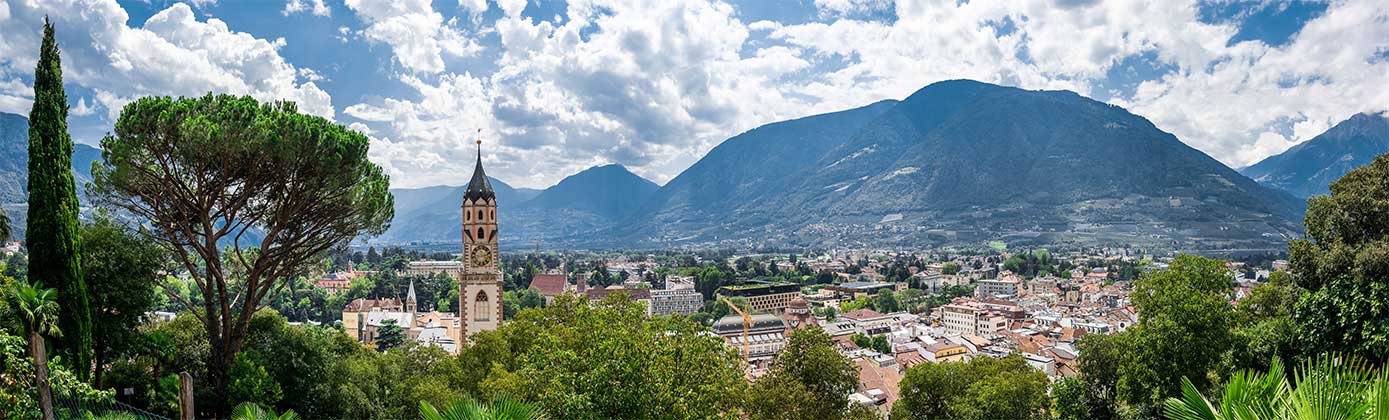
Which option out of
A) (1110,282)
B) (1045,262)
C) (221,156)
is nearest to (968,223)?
(1045,262)

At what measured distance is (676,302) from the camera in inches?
3049

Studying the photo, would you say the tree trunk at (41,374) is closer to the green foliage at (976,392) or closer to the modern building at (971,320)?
the green foliage at (976,392)

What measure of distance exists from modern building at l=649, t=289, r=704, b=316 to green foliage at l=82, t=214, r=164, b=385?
62.7m

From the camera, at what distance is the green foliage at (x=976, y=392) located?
58.3ft

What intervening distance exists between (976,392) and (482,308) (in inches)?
525

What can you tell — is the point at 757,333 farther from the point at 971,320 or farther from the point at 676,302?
the point at 676,302

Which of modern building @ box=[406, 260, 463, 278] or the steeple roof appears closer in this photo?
the steeple roof

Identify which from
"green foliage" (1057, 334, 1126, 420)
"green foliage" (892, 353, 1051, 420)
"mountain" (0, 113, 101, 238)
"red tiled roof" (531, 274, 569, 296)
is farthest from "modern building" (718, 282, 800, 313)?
"mountain" (0, 113, 101, 238)

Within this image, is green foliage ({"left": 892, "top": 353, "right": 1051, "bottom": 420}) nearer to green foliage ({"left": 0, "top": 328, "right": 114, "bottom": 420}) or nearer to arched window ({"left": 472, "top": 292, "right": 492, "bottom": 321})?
arched window ({"left": 472, "top": 292, "right": 492, "bottom": 321})

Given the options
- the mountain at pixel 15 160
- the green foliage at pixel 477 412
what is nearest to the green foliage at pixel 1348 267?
the green foliage at pixel 477 412

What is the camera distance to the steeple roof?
20516 mm

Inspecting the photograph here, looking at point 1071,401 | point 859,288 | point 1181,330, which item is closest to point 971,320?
point 859,288

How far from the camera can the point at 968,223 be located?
7347 inches

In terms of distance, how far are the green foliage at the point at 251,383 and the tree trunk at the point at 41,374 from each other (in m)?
4.60
